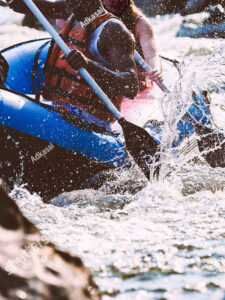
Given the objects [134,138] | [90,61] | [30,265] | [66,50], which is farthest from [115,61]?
[30,265]

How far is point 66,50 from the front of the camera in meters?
1.83

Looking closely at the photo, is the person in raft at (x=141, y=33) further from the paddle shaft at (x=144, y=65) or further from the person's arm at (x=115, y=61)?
the person's arm at (x=115, y=61)

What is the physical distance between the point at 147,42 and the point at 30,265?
7.16 feet

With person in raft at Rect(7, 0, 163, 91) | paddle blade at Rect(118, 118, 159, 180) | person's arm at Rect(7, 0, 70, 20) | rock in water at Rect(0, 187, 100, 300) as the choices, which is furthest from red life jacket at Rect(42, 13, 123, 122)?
rock in water at Rect(0, 187, 100, 300)

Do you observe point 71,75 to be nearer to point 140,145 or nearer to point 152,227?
point 140,145

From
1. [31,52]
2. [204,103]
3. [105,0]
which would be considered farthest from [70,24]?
Result: [204,103]

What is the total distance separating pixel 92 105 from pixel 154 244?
0.85 metres

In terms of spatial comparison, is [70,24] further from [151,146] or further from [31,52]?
[151,146]

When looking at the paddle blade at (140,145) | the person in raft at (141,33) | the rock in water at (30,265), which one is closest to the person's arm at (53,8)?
the person in raft at (141,33)

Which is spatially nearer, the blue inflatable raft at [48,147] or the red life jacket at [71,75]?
the blue inflatable raft at [48,147]

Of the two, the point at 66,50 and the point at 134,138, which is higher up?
the point at 66,50

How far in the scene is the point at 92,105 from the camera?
197cm

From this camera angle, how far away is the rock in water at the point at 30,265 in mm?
554

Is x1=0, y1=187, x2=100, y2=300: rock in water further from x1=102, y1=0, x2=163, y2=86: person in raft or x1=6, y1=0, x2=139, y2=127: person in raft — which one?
x1=102, y1=0, x2=163, y2=86: person in raft
